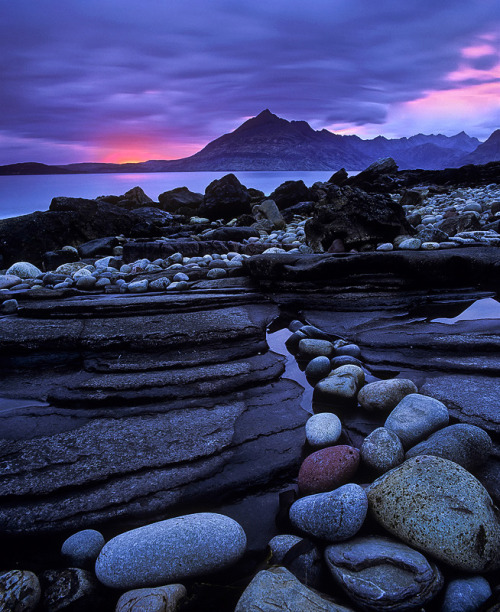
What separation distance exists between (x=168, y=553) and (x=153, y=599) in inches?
6.2

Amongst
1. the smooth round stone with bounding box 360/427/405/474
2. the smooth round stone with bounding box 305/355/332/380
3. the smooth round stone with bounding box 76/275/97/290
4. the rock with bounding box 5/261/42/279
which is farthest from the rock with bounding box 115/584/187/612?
the rock with bounding box 5/261/42/279

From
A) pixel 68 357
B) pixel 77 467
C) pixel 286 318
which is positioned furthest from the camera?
pixel 286 318

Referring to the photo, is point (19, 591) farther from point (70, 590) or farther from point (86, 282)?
point (86, 282)

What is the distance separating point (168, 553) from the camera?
1.56 meters

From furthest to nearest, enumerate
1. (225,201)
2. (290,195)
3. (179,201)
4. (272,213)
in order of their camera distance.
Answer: (179,201) → (290,195) → (225,201) → (272,213)

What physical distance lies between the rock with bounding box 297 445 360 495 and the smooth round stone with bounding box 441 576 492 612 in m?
0.60

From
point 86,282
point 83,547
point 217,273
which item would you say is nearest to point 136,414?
point 83,547

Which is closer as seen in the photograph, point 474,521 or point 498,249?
point 474,521

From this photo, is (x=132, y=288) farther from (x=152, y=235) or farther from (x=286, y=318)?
(x=152, y=235)

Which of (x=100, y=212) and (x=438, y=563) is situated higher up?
(x=100, y=212)

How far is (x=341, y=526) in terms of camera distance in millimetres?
1654

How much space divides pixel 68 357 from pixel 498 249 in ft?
16.7

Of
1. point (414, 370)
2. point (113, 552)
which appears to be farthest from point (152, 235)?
point (113, 552)

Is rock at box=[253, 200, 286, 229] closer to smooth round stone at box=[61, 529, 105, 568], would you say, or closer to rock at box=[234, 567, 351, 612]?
→ smooth round stone at box=[61, 529, 105, 568]
